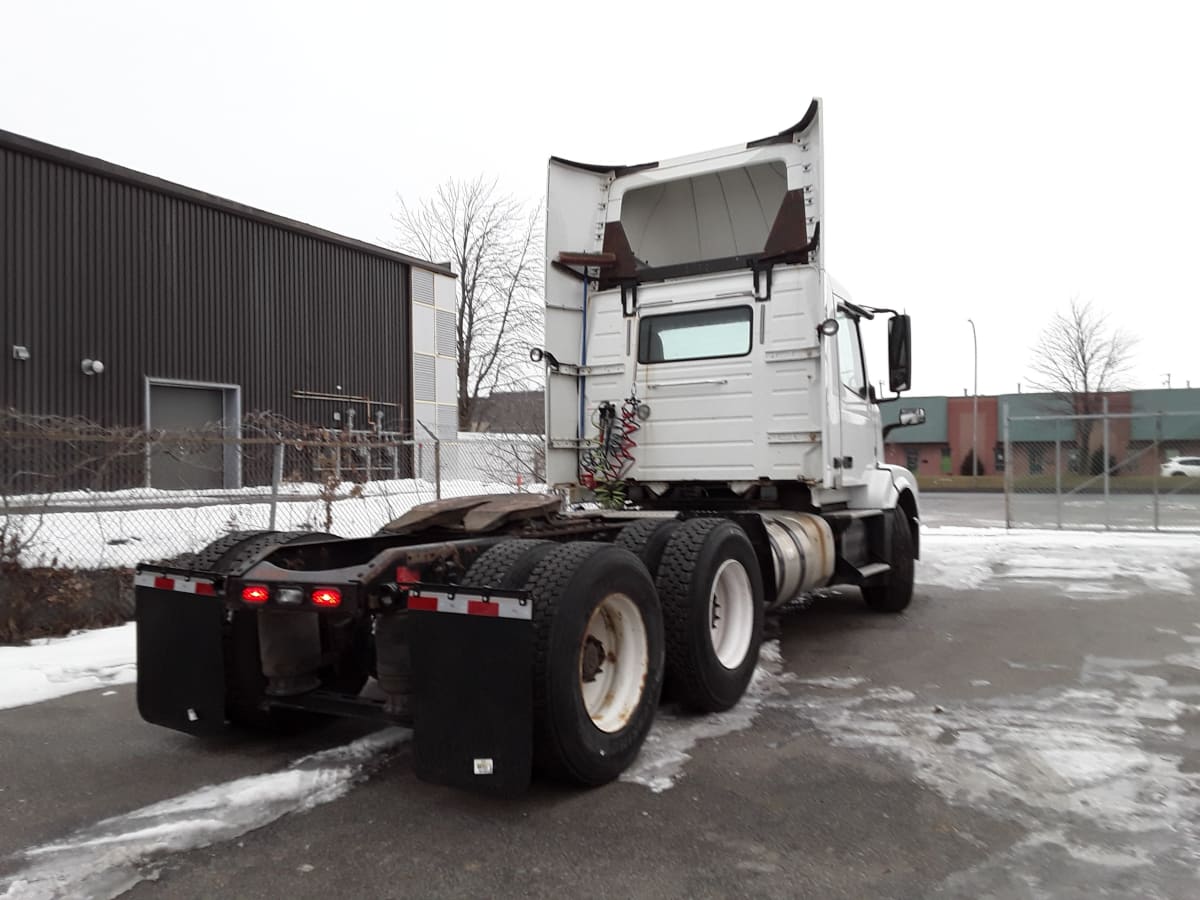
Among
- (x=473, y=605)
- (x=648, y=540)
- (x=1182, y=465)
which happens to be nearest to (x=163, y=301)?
(x=648, y=540)

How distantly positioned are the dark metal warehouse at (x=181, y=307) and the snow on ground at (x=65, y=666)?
271 inches

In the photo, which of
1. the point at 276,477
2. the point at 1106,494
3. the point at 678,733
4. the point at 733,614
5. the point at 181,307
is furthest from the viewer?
the point at 181,307

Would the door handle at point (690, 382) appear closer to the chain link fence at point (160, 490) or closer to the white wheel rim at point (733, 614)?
the white wheel rim at point (733, 614)

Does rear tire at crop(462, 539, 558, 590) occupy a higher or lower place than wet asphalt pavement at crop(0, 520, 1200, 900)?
higher

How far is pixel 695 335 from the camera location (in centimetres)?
716

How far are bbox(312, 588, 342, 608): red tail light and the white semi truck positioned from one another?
0.04 feet

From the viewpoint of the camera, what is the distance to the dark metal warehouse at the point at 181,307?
1627cm

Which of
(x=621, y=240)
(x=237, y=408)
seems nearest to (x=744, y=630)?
(x=621, y=240)

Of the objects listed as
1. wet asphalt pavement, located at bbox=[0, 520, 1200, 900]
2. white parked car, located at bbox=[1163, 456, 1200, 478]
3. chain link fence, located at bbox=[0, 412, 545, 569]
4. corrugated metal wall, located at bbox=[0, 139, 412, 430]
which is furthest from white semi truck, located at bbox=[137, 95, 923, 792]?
white parked car, located at bbox=[1163, 456, 1200, 478]

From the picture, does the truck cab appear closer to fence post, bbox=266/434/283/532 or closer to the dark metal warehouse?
fence post, bbox=266/434/283/532

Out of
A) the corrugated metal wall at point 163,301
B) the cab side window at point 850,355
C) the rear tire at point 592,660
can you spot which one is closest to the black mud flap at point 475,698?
the rear tire at point 592,660

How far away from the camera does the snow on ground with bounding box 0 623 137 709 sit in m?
5.41

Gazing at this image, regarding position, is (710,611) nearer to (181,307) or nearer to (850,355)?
(850,355)

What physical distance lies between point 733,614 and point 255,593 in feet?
9.17
